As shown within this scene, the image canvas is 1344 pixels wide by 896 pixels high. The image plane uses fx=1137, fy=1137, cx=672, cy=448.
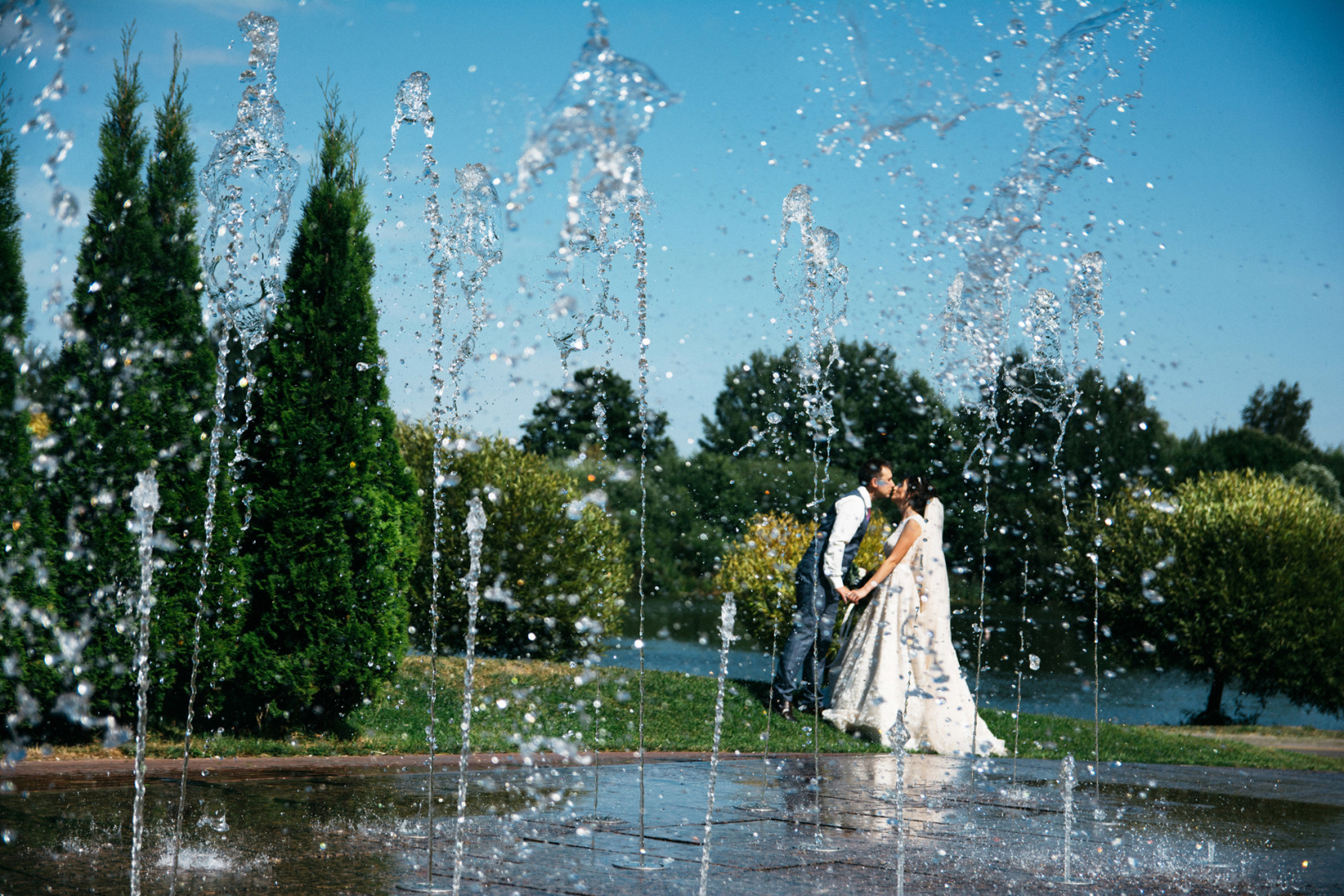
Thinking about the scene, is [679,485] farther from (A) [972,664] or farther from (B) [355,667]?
(B) [355,667]

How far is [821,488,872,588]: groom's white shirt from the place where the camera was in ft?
30.0

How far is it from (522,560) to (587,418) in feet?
122

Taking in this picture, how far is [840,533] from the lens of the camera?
9148 millimetres

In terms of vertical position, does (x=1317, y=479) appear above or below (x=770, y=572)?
above

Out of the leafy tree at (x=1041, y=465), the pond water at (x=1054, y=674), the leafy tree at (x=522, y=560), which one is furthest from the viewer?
the leafy tree at (x=1041, y=465)

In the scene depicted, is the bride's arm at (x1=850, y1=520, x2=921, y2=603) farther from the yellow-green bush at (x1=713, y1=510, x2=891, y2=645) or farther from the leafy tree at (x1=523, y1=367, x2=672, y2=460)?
the leafy tree at (x1=523, y1=367, x2=672, y2=460)

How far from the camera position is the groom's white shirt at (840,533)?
9148 mm

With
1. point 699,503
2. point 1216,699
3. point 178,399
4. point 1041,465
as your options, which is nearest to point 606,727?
point 178,399

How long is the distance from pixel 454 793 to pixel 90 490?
12.7ft

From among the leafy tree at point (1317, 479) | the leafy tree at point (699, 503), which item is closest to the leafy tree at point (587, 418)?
the leafy tree at point (699, 503)

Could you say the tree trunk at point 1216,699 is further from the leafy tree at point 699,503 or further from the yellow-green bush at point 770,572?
the leafy tree at point 699,503

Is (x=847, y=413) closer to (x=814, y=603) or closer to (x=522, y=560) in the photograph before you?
(x=522, y=560)

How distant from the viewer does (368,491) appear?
28.2ft

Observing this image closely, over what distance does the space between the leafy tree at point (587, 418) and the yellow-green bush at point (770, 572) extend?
3518 cm
